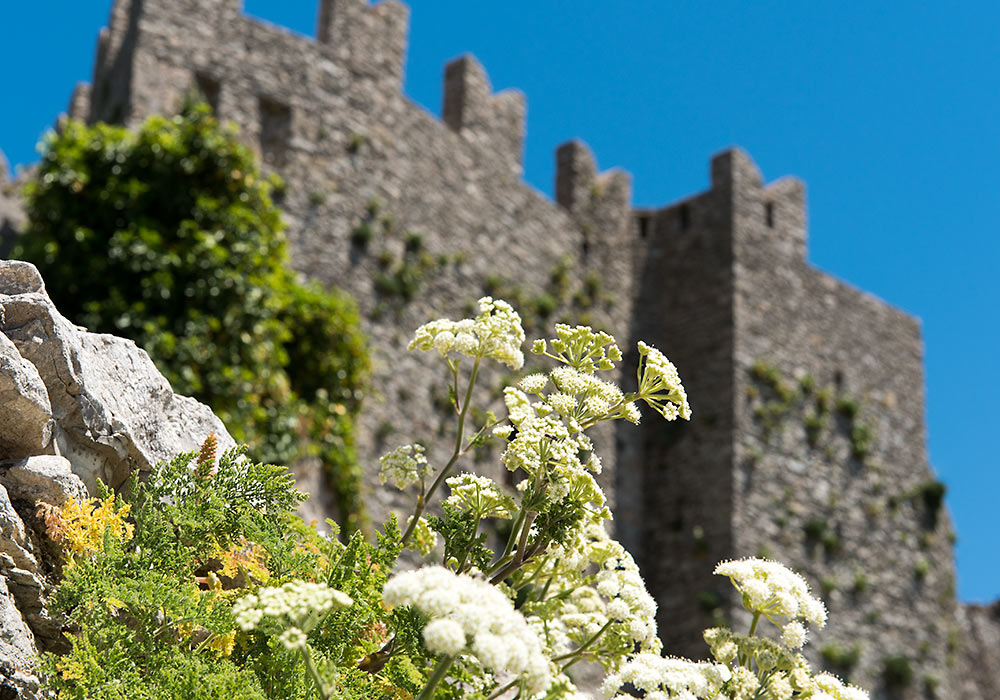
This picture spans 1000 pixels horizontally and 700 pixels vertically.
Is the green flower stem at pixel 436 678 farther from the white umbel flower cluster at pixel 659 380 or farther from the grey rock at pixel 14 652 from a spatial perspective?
the white umbel flower cluster at pixel 659 380

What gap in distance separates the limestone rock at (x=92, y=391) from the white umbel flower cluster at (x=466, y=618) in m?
1.49

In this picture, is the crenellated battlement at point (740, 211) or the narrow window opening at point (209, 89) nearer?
the narrow window opening at point (209, 89)

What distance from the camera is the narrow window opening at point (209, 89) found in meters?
11.0

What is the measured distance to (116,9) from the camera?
41.8 feet

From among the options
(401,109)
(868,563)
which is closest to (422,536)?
(401,109)

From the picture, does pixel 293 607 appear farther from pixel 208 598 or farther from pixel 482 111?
pixel 482 111

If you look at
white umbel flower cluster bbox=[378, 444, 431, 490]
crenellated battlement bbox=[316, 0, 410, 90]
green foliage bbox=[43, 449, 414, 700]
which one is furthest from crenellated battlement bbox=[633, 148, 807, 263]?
green foliage bbox=[43, 449, 414, 700]

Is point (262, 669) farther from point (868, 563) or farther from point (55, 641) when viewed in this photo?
point (868, 563)

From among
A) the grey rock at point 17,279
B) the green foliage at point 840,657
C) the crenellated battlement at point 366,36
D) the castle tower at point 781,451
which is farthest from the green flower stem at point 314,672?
the green foliage at point 840,657

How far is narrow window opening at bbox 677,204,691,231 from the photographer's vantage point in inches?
608

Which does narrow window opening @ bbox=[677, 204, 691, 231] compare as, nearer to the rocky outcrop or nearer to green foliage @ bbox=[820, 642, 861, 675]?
green foliage @ bbox=[820, 642, 861, 675]

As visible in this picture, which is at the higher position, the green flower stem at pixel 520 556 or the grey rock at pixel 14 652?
the green flower stem at pixel 520 556

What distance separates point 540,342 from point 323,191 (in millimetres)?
8293

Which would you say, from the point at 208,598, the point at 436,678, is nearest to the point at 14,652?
the point at 208,598
